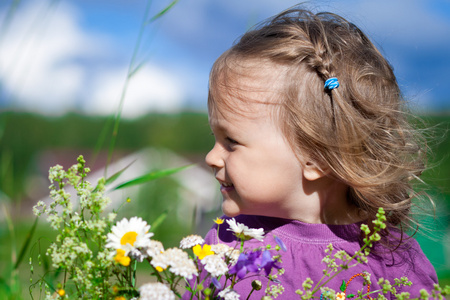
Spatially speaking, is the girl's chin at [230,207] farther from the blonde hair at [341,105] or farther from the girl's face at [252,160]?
the blonde hair at [341,105]

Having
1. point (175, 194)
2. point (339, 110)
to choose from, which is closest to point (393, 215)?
point (339, 110)

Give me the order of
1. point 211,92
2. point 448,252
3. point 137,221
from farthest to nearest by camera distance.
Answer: point 448,252
point 211,92
point 137,221

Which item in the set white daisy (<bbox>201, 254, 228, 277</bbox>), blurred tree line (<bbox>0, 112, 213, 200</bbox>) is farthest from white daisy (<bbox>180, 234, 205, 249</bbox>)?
blurred tree line (<bbox>0, 112, 213, 200</bbox>)

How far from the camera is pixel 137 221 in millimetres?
1078

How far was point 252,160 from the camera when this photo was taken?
181 centimetres

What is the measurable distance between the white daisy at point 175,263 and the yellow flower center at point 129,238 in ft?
0.20

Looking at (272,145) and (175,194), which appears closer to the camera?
(272,145)

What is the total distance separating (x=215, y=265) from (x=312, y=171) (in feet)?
3.10

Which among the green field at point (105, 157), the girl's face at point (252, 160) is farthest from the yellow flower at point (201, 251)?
the girl's face at point (252, 160)

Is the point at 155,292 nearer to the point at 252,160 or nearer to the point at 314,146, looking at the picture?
the point at 252,160

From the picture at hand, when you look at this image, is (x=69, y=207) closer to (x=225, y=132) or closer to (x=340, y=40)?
(x=225, y=132)

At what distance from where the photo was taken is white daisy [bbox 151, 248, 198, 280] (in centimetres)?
100

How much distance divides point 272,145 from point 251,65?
1.07ft

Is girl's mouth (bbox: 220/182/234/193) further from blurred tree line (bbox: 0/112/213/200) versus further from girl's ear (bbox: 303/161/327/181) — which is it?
blurred tree line (bbox: 0/112/213/200)
